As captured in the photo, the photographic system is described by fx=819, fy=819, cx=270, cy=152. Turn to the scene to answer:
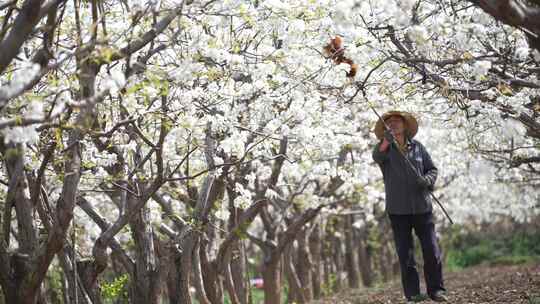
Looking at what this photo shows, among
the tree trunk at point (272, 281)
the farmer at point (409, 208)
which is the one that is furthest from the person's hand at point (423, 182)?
the tree trunk at point (272, 281)

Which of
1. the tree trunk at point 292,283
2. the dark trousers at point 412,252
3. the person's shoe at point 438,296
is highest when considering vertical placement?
the tree trunk at point 292,283

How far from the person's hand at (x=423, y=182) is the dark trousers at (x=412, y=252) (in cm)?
33

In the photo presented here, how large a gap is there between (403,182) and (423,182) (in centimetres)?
26

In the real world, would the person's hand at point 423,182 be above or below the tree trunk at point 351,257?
below

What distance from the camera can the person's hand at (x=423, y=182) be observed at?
815 cm

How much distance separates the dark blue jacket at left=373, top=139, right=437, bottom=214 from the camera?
8.34 metres

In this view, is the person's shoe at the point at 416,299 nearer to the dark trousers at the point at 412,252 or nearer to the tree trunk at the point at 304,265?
the dark trousers at the point at 412,252

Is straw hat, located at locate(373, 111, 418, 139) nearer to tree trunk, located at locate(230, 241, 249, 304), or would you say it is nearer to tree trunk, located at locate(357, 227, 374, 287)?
tree trunk, located at locate(230, 241, 249, 304)

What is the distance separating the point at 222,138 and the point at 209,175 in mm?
632

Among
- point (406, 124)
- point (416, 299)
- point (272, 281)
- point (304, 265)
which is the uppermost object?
point (406, 124)

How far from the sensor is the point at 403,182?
8.39 meters

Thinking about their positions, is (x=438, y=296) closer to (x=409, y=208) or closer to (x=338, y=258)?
(x=409, y=208)

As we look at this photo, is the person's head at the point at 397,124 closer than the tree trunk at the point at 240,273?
Yes

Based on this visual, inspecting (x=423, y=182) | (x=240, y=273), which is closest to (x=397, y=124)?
(x=423, y=182)
